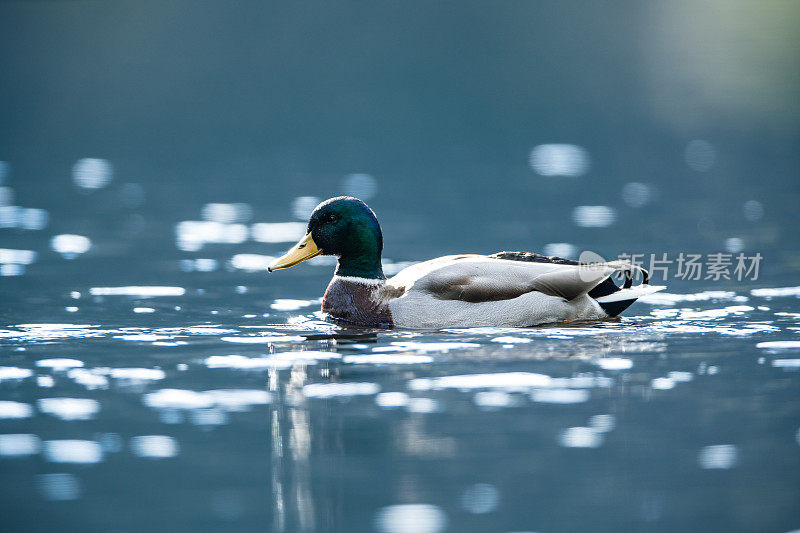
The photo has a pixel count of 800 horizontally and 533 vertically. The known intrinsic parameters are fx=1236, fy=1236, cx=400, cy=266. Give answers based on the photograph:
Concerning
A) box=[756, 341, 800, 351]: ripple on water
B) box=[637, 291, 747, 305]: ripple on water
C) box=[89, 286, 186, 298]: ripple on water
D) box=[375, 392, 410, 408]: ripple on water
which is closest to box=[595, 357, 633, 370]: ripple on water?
box=[756, 341, 800, 351]: ripple on water

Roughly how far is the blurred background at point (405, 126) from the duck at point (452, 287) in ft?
8.42

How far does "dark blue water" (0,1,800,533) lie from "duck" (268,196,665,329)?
24 centimetres

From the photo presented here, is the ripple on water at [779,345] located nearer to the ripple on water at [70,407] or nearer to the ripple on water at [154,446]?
the ripple on water at [154,446]

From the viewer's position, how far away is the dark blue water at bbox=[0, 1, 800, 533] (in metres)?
5.82

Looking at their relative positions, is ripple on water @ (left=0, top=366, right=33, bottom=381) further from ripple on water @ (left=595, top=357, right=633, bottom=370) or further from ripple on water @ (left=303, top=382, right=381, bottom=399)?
ripple on water @ (left=595, top=357, right=633, bottom=370)

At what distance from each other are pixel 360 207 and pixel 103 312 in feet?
7.20

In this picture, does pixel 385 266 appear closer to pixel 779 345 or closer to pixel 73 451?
pixel 779 345

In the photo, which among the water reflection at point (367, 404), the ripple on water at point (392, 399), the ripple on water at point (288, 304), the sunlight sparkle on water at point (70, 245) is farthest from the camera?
the sunlight sparkle on water at point (70, 245)

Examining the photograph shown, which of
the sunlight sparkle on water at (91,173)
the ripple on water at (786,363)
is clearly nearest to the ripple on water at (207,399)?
the ripple on water at (786,363)

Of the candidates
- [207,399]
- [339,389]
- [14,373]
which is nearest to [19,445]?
[207,399]

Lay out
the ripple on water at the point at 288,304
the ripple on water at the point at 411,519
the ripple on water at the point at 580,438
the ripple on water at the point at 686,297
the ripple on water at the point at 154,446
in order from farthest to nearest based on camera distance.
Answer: the ripple on water at the point at 686,297 < the ripple on water at the point at 288,304 < the ripple on water at the point at 580,438 < the ripple on water at the point at 154,446 < the ripple on water at the point at 411,519

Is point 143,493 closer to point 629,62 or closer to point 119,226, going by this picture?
point 119,226

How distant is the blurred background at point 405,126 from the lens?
14203 mm

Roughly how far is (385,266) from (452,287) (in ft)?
9.53
